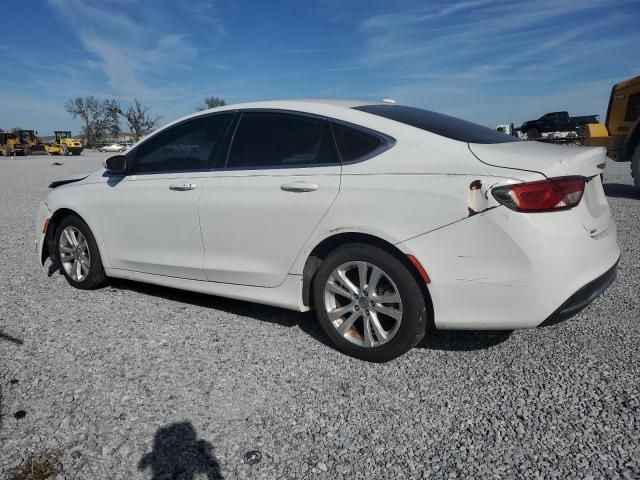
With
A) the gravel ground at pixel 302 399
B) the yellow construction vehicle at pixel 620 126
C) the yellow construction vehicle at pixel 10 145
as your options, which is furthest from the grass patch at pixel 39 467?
the yellow construction vehicle at pixel 10 145

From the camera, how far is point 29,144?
50250 mm

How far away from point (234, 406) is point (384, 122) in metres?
1.86

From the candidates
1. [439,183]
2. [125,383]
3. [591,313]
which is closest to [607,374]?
[591,313]

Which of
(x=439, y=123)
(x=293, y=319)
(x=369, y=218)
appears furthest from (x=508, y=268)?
(x=293, y=319)

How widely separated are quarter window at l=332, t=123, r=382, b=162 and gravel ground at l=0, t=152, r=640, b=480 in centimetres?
128

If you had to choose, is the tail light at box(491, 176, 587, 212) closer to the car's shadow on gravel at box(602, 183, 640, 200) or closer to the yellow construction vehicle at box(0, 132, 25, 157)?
the car's shadow on gravel at box(602, 183, 640, 200)

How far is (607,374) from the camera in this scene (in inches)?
111

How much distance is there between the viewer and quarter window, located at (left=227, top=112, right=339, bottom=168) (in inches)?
127

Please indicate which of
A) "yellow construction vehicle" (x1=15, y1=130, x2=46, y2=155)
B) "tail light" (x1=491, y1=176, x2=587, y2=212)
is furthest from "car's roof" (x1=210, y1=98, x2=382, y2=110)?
"yellow construction vehicle" (x1=15, y1=130, x2=46, y2=155)

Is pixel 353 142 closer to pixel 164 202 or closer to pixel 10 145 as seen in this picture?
pixel 164 202

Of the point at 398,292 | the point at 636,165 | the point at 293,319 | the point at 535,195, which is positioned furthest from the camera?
the point at 636,165

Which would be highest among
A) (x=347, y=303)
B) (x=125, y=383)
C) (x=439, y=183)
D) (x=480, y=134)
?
(x=480, y=134)

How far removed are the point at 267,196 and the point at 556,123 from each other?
35.3 m

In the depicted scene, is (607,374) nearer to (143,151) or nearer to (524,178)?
(524,178)
